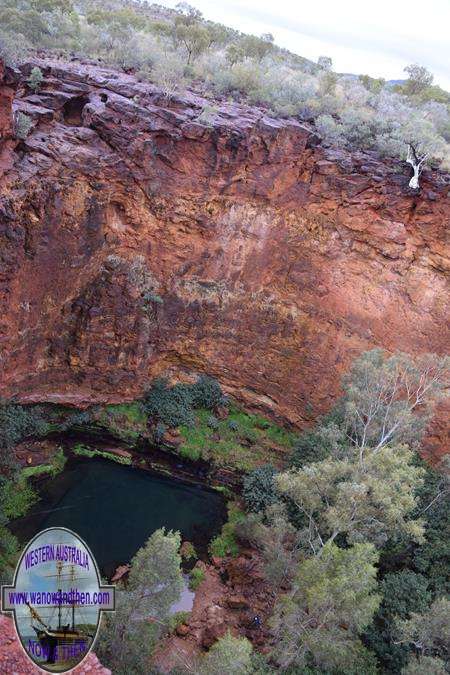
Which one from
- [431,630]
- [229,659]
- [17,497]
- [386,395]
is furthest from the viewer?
[17,497]

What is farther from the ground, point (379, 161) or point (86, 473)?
point (379, 161)

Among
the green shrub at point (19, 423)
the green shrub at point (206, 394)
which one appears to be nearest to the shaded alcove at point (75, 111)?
the green shrub at point (19, 423)

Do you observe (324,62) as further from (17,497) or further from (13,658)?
(13,658)

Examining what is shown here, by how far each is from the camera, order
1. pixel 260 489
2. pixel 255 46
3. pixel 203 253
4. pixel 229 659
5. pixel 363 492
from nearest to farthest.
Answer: pixel 229 659 → pixel 363 492 → pixel 260 489 → pixel 203 253 → pixel 255 46

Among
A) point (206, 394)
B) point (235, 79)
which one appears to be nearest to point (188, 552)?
point (206, 394)

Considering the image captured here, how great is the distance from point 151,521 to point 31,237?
1049 centimetres

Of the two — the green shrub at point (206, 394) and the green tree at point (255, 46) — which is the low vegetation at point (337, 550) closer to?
the green shrub at point (206, 394)

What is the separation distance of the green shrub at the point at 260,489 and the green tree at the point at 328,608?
596 centimetres

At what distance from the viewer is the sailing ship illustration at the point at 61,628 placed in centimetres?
636

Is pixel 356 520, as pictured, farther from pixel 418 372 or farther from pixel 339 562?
pixel 418 372

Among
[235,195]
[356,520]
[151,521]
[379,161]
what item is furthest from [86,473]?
[379,161]

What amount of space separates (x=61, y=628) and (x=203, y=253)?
15325mm

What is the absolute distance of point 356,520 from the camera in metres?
11.8

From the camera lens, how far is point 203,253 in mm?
20000
